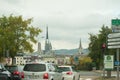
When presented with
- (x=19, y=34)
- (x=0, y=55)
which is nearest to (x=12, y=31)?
(x=19, y=34)

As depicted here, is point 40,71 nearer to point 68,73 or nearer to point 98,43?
point 68,73

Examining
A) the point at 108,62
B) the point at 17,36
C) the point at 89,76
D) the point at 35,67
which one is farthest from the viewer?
the point at 17,36

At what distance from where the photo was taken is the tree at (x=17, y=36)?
6025 centimetres

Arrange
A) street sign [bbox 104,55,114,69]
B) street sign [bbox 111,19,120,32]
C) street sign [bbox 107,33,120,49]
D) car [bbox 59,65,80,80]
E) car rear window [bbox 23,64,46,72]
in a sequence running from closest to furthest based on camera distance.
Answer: street sign [bbox 111,19,120,32] < car rear window [bbox 23,64,46,72] < street sign [bbox 107,33,120,49] < street sign [bbox 104,55,114,69] < car [bbox 59,65,80,80]

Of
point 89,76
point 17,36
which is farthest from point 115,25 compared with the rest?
point 17,36

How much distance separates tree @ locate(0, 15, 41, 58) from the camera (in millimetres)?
60250

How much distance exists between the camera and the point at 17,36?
60812mm

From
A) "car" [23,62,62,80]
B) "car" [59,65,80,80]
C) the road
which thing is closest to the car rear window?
"car" [23,62,62,80]

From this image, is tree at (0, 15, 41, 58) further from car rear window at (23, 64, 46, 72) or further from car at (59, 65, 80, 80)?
car rear window at (23, 64, 46, 72)

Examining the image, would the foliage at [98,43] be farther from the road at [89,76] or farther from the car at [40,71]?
the car at [40,71]

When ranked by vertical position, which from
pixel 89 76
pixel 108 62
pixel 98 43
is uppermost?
pixel 98 43

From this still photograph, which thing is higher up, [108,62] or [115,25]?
[115,25]

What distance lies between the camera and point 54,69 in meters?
25.5

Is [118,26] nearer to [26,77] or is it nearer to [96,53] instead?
[26,77]
